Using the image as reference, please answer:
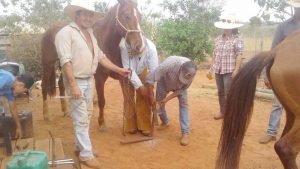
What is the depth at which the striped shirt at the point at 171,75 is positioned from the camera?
4.43m

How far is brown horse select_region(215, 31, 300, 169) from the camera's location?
3.03 meters

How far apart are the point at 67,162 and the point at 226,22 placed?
345 centimetres

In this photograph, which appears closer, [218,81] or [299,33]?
[299,33]

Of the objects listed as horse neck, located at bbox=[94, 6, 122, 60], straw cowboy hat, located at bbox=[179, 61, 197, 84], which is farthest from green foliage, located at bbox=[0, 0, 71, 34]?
straw cowboy hat, located at bbox=[179, 61, 197, 84]

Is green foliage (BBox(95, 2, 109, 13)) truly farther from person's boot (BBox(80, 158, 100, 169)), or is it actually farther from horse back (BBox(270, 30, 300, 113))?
horse back (BBox(270, 30, 300, 113))

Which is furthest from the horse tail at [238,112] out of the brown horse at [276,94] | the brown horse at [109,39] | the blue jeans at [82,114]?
the brown horse at [109,39]

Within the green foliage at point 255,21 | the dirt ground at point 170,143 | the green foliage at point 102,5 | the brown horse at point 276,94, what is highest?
the green foliage at point 102,5

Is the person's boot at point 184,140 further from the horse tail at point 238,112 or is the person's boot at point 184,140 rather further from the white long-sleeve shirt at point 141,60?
the horse tail at point 238,112

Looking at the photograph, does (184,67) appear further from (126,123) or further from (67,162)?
(67,162)

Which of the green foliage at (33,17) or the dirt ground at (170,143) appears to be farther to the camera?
the green foliage at (33,17)

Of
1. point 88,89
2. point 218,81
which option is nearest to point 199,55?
point 218,81

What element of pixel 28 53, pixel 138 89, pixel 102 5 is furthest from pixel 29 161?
pixel 102 5

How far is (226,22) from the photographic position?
5.64 metres

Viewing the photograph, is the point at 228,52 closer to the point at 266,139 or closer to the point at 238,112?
the point at 266,139
